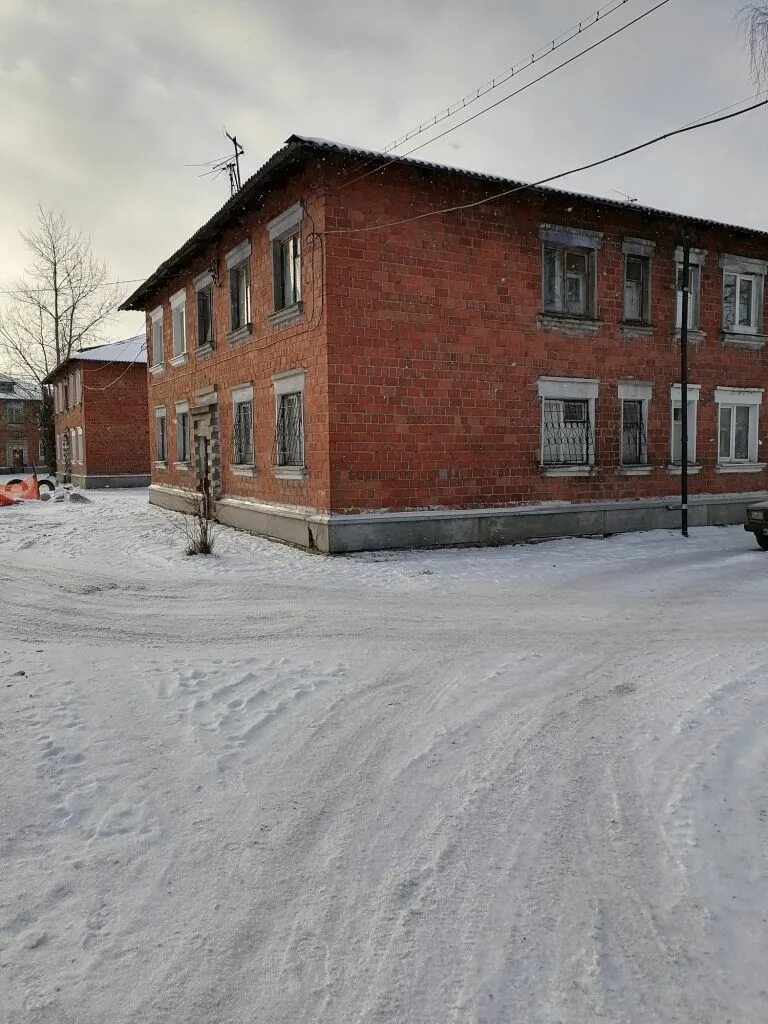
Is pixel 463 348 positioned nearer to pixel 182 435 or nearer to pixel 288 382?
pixel 288 382

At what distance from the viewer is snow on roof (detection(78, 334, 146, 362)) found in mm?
29141

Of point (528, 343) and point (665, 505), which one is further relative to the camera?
point (665, 505)

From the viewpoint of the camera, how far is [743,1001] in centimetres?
210

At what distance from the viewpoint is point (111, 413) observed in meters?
30.1

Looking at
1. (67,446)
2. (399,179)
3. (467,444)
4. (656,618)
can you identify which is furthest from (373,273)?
(67,446)

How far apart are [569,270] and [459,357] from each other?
10.6ft

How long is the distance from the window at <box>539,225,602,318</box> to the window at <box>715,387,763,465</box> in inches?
150

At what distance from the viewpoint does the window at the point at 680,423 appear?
1402cm

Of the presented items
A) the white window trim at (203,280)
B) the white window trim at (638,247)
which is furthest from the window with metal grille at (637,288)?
the white window trim at (203,280)

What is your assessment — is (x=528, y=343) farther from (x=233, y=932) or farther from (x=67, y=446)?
(x=67, y=446)

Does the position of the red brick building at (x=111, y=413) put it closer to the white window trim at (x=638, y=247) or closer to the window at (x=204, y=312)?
the window at (x=204, y=312)

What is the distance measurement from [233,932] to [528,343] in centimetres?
1108

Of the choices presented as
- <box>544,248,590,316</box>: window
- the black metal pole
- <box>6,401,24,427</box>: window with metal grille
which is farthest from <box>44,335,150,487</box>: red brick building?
<box>6,401,24,427</box>: window with metal grille

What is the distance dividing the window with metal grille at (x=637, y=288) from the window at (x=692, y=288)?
77 cm
